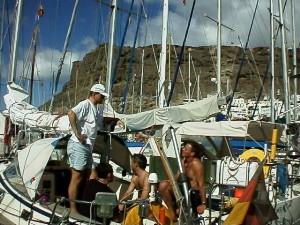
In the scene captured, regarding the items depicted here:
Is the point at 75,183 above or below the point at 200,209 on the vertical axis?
above

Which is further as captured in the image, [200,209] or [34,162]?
[34,162]

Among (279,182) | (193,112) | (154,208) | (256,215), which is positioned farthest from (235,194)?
→ (193,112)

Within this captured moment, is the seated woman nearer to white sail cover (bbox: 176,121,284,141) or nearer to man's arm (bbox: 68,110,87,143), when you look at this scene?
man's arm (bbox: 68,110,87,143)

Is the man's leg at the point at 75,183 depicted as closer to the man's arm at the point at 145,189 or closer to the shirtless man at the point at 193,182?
the man's arm at the point at 145,189

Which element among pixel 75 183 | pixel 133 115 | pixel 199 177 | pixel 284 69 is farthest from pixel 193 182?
pixel 284 69

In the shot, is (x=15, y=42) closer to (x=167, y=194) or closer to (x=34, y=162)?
(x=34, y=162)

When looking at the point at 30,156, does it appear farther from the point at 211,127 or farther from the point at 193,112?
the point at 193,112

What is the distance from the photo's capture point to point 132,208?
18.4ft

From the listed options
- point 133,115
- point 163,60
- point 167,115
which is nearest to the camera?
point 167,115

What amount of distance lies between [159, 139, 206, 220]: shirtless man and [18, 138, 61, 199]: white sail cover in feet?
5.26

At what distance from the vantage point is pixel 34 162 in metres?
6.36

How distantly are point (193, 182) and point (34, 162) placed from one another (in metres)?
2.20

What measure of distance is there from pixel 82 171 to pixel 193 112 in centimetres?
550

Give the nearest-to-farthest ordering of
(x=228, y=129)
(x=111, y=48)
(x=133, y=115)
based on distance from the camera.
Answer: (x=228, y=129) < (x=133, y=115) < (x=111, y=48)
